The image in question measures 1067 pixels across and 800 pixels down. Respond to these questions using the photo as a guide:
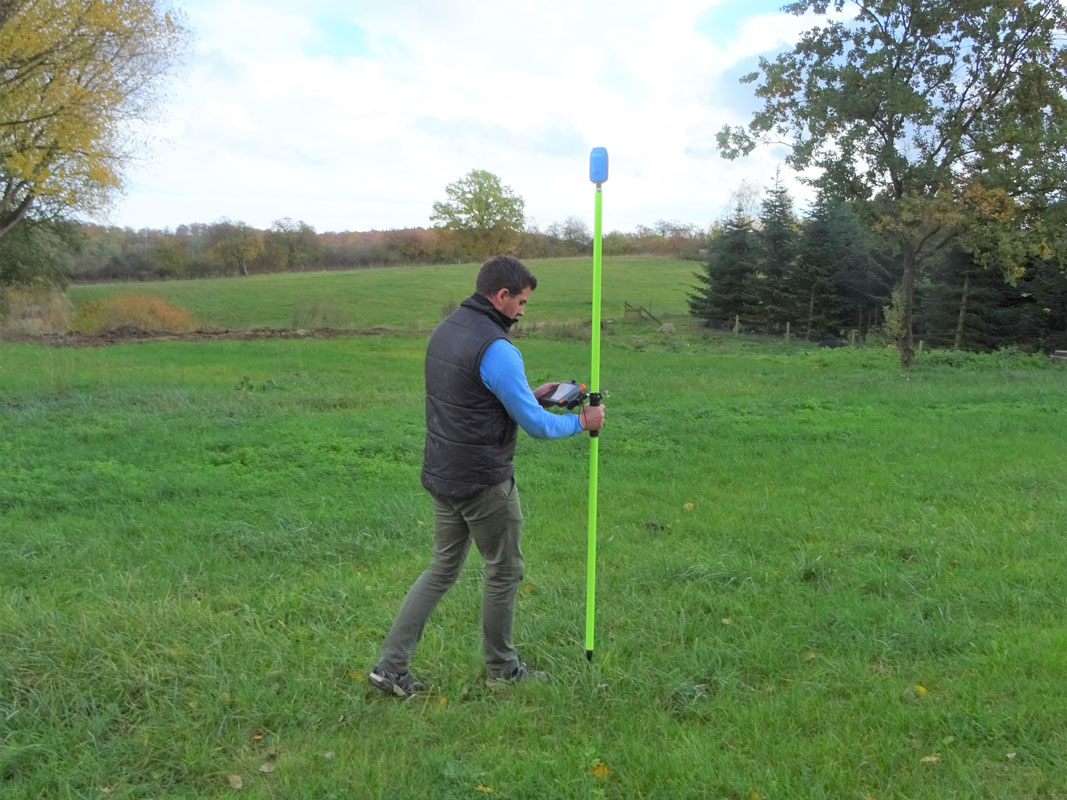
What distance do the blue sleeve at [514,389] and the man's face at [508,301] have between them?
0.23m

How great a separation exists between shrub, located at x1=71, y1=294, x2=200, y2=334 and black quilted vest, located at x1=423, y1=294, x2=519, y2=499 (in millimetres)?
35447

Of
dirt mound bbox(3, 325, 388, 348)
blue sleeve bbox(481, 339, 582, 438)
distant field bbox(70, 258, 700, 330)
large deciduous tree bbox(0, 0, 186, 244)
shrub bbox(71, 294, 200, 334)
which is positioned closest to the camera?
blue sleeve bbox(481, 339, 582, 438)

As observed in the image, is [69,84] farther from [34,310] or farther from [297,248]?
[297,248]

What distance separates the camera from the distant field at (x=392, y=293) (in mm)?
44719

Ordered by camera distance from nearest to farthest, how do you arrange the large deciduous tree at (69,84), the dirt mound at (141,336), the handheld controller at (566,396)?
the handheld controller at (566,396)
the large deciduous tree at (69,84)
the dirt mound at (141,336)

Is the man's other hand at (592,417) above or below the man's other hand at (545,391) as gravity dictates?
below

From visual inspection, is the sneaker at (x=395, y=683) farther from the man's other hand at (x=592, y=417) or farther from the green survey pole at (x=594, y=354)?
the man's other hand at (x=592, y=417)

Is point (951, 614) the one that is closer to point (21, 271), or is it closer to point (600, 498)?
point (600, 498)

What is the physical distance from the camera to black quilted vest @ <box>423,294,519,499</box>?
355 centimetres

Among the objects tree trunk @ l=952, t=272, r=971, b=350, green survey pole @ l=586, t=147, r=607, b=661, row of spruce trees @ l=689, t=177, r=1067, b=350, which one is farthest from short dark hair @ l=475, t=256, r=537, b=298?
tree trunk @ l=952, t=272, r=971, b=350

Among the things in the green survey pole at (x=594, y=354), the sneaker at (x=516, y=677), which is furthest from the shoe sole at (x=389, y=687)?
the green survey pole at (x=594, y=354)

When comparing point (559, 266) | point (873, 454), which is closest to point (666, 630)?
point (873, 454)

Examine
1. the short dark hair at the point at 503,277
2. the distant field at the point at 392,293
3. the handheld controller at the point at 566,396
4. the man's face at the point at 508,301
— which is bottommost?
the distant field at the point at 392,293

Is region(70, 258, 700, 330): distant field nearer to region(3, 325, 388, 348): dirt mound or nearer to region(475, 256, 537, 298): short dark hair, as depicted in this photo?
region(3, 325, 388, 348): dirt mound
